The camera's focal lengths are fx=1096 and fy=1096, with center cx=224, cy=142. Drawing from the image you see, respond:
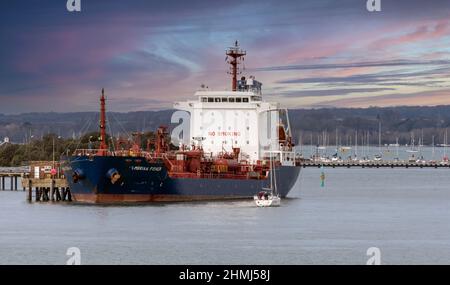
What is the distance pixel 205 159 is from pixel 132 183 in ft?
24.2

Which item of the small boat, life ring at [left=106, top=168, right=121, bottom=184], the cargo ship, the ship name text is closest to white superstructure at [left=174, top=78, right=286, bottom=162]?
the cargo ship

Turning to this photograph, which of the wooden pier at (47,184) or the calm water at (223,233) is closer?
the calm water at (223,233)

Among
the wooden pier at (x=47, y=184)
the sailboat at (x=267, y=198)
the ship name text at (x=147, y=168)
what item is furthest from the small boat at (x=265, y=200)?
the wooden pier at (x=47, y=184)

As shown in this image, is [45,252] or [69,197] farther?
[69,197]

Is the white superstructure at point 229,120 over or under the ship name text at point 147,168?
over

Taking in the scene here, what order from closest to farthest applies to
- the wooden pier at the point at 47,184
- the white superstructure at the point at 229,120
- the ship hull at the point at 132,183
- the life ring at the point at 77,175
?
the ship hull at the point at 132,183 → the life ring at the point at 77,175 → the wooden pier at the point at 47,184 → the white superstructure at the point at 229,120

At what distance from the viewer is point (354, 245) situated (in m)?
48.8

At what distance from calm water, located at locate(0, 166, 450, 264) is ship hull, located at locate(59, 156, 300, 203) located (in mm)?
1525

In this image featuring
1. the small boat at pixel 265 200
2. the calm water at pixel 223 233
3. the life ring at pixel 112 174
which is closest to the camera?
the calm water at pixel 223 233

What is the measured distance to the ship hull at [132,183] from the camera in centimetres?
6538

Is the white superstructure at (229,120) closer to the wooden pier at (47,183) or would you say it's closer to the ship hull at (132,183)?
the ship hull at (132,183)

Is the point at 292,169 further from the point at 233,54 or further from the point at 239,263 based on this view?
the point at 239,263
